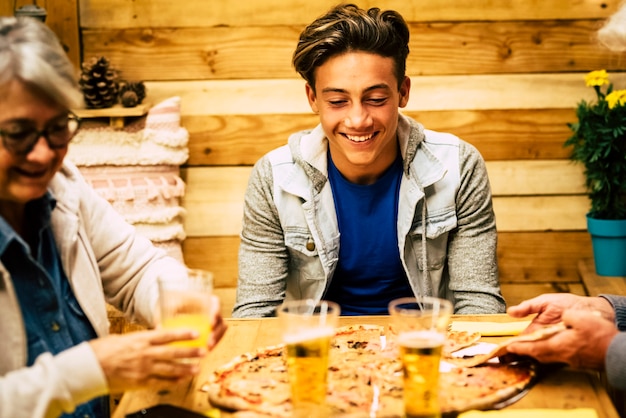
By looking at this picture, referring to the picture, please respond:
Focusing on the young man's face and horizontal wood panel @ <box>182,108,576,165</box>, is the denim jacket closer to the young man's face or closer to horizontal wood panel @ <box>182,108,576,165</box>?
the young man's face

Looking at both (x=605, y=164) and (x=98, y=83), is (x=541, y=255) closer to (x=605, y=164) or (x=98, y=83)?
(x=605, y=164)

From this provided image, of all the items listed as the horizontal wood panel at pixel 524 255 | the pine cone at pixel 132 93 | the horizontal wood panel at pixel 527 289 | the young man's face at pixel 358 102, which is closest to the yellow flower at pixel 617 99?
the horizontal wood panel at pixel 524 255

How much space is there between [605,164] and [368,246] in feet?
4.23

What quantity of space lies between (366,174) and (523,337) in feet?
3.13

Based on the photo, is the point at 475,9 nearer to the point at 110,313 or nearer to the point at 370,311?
the point at 370,311

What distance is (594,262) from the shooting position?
10.9ft

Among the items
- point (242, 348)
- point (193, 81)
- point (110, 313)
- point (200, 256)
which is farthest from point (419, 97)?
point (242, 348)

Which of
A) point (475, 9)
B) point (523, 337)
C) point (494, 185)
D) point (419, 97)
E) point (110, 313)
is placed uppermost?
point (475, 9)

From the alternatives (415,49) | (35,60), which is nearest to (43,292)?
(35,60)

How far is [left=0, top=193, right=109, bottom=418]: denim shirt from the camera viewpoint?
4.83 ft

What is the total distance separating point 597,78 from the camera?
315 centimetres

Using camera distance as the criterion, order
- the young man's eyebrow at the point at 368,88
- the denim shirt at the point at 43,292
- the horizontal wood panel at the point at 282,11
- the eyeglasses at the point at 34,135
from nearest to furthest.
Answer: the eyeglasses at the point at 34,135, the denim shirt at the point at 43,292, the young man's eyebrow at the point at 368,88, the horizontal wood panel at the point at 282,11

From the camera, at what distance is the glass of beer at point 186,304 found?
1350 millimetres

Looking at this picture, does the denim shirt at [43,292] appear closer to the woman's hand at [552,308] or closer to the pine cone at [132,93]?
the woman's hand at [552,308]
